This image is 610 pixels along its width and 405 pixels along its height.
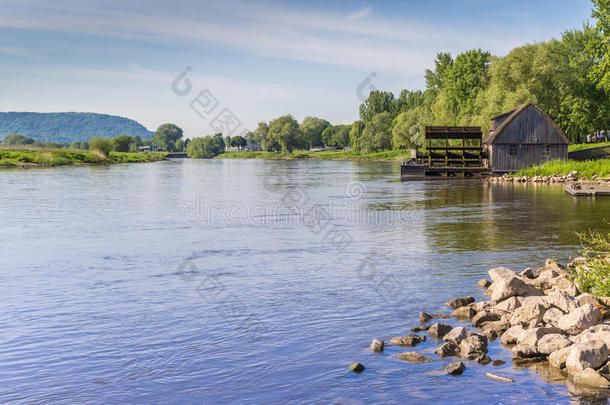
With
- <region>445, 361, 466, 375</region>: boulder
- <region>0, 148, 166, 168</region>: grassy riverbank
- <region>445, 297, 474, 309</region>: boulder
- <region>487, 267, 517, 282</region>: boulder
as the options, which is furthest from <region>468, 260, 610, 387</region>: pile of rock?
<region>0, 148, 166, 168</region>: grassy riverbank

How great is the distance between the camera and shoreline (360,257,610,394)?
9074mm

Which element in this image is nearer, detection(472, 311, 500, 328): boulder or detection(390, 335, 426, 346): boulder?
detection(390, 335, 426, 346): boulder

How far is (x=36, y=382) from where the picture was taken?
30.9 feet

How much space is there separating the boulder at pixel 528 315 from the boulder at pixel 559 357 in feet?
4.48

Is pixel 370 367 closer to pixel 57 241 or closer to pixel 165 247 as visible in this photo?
pixel 165 247

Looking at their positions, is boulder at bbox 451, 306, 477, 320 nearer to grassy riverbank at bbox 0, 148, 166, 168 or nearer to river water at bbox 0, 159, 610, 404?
river water at bbox 0, 159, 610, 404

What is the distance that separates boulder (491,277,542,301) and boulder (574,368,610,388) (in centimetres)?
371

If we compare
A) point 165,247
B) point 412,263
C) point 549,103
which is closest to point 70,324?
point 165,247

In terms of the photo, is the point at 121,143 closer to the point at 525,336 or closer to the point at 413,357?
the point at 413,357

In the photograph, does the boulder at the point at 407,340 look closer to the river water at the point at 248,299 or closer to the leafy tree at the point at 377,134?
the river water at the point at 248,299

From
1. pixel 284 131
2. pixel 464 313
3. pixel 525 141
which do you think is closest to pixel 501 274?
pixel 464 313

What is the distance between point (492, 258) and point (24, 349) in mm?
14732

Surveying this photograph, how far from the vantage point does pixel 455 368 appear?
31.0ft

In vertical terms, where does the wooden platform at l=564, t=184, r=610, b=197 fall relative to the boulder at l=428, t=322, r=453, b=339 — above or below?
above
